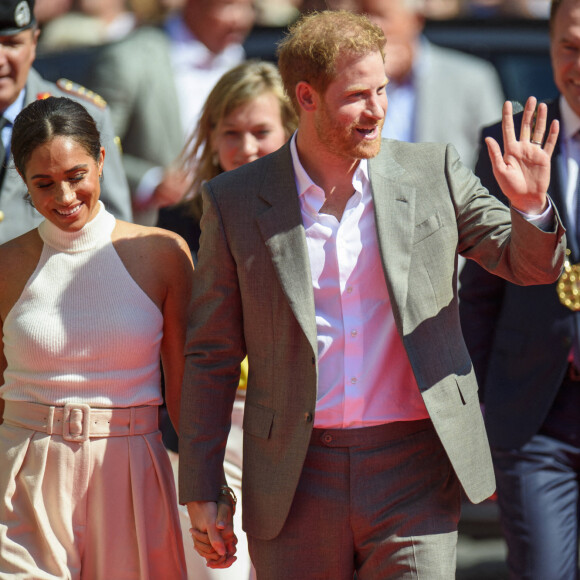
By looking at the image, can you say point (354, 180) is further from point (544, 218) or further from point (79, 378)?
point (79, 378)

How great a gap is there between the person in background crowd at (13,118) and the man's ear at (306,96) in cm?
123

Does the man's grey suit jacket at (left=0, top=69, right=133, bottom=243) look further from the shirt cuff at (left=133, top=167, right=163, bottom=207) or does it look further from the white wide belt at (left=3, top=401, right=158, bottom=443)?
the shirt cuff at (left=133, top=167, right=163, bottom=207)

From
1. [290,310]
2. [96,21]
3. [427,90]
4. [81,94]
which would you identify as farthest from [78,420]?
[96,21]

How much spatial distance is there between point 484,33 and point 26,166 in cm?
343

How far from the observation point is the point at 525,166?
2.98 meters

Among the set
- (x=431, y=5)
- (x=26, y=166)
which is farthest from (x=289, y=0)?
(x=26, y=166)

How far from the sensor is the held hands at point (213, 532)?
10.3 ft

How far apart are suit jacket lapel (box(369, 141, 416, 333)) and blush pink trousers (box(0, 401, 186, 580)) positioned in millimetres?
819

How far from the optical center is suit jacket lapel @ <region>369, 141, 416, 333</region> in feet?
9.91

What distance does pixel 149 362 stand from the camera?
3328 mm

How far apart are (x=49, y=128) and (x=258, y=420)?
0.99 metres

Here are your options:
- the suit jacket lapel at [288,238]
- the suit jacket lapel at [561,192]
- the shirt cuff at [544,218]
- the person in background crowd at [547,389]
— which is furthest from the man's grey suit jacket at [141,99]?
the shirt cuff at [544,218]

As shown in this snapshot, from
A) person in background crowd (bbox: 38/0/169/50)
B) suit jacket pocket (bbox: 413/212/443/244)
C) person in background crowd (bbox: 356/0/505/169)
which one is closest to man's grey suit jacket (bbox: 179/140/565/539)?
suit jacket pocket (bbox: 413/212/443/244)

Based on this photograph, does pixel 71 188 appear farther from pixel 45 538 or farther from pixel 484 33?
pixel 484 33
